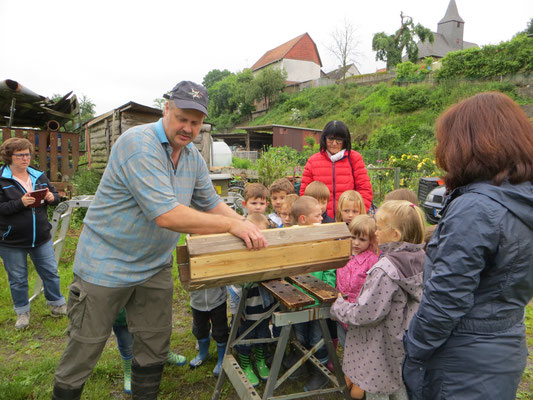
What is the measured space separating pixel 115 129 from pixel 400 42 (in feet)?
145

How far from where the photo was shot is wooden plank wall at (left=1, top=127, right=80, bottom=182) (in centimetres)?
773

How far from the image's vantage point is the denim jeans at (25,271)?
3797 millimetres

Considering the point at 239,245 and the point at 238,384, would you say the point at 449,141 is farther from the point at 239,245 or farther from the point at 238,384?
the point at 238,384

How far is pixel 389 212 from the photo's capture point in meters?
2.14

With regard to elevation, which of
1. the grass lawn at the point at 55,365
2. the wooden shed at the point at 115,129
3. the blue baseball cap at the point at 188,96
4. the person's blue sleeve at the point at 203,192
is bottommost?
the grass lawn at the point at 55,365

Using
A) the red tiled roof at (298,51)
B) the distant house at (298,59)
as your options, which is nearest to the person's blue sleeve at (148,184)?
the distant house at (298,59)

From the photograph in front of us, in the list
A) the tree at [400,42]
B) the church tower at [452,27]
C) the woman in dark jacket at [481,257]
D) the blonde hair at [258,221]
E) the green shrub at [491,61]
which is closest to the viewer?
the woman in dark jacket at [481,257]

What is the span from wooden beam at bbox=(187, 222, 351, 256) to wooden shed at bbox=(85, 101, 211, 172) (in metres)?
7.61

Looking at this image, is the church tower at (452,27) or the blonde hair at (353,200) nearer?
the blonde hair at (353,200)

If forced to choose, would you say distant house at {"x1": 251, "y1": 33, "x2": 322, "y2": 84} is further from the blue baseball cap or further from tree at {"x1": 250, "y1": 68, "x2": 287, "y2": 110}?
the blue baseball cap

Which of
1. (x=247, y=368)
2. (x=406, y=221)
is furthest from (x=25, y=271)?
(x=406, y=221)

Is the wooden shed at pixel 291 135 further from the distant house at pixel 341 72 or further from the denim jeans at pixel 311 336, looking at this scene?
the distant house at pixel 341 72

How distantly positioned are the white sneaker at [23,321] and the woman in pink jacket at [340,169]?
147 inches

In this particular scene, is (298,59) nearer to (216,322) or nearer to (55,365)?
(216,322)
